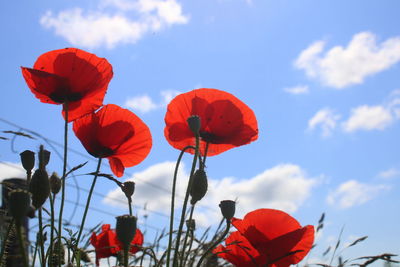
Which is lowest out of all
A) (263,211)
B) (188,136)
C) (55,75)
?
(263,211)

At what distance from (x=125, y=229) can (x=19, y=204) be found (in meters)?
0.20

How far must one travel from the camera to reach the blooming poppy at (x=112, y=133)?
3.99 feet

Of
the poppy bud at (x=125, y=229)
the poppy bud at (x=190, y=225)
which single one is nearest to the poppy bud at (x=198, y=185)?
the poppy bud at (x=190, y=225)

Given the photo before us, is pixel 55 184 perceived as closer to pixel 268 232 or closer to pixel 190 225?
pixel 190 225

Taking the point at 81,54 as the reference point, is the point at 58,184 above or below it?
below

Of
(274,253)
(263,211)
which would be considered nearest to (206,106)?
(263,211)

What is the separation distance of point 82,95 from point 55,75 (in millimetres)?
91

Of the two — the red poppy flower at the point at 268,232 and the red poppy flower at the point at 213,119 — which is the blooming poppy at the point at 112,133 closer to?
the red poppy flower at the point at 213,119

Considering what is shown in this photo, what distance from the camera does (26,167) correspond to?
3.23ft

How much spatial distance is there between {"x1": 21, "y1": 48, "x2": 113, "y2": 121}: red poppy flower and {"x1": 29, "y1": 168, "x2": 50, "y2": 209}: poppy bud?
1.27 feet

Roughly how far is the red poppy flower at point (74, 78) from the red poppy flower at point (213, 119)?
0.18 m

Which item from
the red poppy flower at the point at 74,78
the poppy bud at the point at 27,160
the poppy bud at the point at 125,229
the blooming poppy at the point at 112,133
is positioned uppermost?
the red poppy flower at the point at 74,78

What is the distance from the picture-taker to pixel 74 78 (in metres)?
1.21

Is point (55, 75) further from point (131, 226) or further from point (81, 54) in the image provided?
point (131, 226)
